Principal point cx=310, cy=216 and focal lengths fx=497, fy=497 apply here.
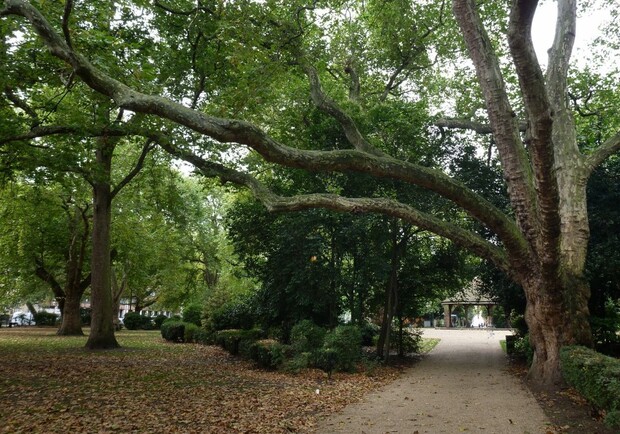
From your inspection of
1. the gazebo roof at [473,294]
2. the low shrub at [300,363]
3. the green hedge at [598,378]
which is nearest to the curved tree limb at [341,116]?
the green hedge at [598,378]

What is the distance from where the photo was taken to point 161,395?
9148mm

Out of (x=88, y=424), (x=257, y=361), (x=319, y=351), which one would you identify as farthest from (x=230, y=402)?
(x=257, y=361)

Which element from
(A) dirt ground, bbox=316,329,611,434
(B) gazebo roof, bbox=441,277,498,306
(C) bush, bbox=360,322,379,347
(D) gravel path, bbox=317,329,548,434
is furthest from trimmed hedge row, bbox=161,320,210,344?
(A) dirt ground, bbox=316,329,611,434

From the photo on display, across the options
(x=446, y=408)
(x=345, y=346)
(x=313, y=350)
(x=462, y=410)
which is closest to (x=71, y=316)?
(x=313, y=350)

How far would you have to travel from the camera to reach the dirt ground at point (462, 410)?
7.03 meters

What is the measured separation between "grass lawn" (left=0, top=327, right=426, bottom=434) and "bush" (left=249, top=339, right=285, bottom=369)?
486mm

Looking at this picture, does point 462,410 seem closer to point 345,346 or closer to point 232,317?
point 345,346

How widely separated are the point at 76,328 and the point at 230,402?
2333cm

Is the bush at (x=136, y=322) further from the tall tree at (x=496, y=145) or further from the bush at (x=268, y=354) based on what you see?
the tall tree at (x=496, y=145)

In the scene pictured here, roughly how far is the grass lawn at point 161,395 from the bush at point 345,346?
0.46 m

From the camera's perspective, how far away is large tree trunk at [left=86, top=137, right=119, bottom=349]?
17.8 meters

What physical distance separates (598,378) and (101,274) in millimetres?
15877

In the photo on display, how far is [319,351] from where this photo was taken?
13.0 meters

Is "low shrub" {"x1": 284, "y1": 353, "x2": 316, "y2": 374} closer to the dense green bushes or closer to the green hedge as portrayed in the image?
the dense green bushes
